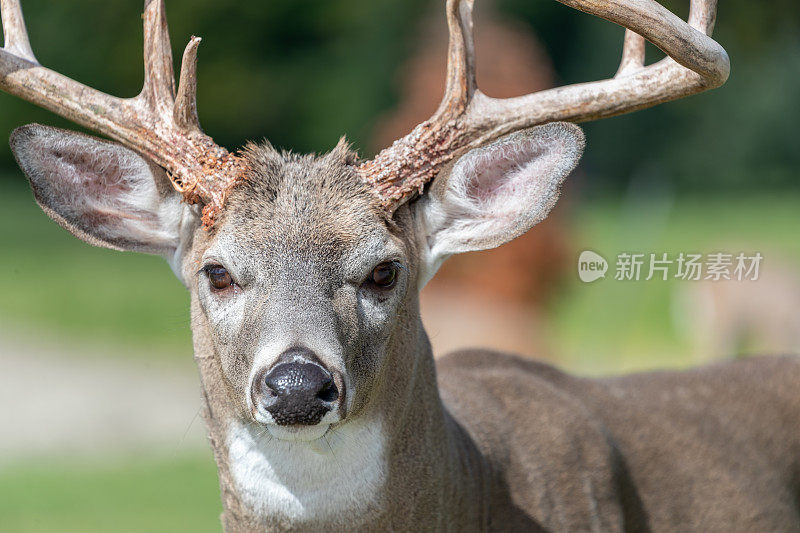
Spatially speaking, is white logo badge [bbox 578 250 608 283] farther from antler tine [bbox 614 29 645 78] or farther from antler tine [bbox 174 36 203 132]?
antler tine [bbox 174 36 203 132]

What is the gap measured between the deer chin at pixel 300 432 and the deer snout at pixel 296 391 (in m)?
0.04

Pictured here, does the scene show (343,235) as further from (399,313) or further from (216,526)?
(216,526)

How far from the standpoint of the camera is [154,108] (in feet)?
13.4

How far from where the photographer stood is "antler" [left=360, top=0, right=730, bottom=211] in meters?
3.82

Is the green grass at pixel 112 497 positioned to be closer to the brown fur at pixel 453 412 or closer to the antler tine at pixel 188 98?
the brown fur at pixel 453 412

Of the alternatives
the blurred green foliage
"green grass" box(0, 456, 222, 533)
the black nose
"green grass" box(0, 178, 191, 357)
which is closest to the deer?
the black nose

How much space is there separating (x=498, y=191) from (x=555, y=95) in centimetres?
41

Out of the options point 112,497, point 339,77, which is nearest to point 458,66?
point 112,497

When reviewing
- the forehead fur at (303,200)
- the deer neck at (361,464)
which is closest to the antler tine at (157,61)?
the forehead fur at (303,200)

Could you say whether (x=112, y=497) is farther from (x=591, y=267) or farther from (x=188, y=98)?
(x=188, y=98)

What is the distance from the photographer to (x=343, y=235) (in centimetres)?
366

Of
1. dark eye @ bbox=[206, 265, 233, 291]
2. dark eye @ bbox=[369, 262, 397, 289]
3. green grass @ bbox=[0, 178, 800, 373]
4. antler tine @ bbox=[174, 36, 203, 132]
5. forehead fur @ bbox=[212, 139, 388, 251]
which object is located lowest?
dark eye @ bbox=[369, 262, 397, 289]

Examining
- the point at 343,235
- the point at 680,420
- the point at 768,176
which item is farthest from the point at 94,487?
the point at 768,176

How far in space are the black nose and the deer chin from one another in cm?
4
